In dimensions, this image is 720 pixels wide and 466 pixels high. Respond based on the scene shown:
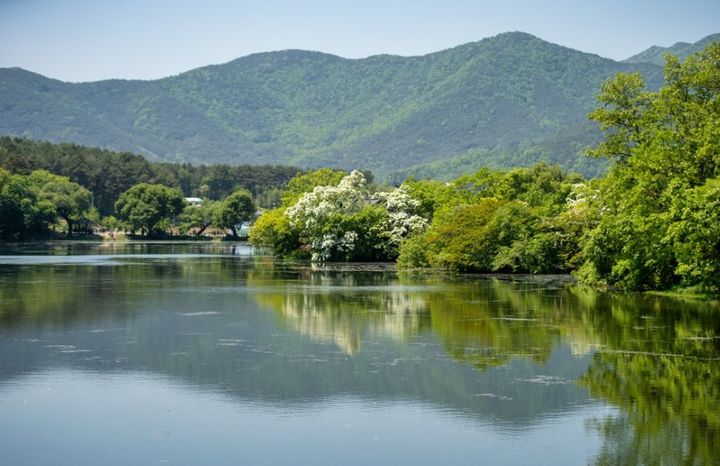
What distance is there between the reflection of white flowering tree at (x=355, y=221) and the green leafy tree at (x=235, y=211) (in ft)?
235

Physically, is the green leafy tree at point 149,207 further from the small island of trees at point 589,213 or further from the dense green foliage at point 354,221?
the dense green foliage at point 354,221

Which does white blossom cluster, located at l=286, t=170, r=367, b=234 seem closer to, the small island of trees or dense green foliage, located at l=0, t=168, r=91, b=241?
the small island of trees

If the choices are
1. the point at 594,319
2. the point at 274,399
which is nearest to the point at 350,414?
the point at 274,399

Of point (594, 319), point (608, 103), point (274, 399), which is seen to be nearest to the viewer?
point (274, 399)

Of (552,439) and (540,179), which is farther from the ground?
(540,179)

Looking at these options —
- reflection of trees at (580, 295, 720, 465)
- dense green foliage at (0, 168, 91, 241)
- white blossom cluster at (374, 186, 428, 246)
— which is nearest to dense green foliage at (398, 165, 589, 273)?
white blossom cluster at (374, 186, 428, 246)

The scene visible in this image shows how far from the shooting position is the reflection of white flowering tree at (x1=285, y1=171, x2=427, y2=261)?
2810 inches

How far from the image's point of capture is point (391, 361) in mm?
24375

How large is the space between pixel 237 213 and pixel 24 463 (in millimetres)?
133301

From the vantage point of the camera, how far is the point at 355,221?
235 ft

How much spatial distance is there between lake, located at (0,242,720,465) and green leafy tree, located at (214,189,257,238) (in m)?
106

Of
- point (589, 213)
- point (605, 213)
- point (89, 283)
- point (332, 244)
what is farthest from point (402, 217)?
point (89, 283)

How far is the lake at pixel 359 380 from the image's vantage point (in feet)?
53.6

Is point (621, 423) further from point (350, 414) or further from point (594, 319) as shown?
point (594, 319)
